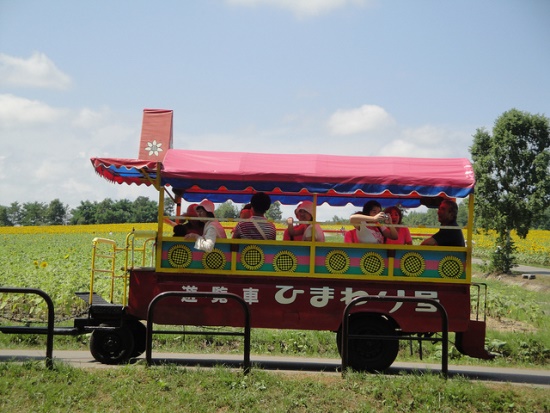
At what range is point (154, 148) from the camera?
11.1 metres

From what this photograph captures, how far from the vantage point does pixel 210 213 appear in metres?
10.0

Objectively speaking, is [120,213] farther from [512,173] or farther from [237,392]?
[237,392]

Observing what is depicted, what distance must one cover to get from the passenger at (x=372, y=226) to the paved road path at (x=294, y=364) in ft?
5.89

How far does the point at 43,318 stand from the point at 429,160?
812 cm

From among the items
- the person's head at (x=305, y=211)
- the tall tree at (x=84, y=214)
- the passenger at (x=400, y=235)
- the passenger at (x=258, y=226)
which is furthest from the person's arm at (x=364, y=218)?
the tall tree at (x=84, y=214)

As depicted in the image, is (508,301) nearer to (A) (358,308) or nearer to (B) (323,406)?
(A) (358,308)

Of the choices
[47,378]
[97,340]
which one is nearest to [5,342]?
[97,340]

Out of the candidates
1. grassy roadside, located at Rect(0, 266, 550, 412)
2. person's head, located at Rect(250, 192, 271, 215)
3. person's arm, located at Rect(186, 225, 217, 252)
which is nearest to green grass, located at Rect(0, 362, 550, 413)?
grassy roadside, located at Rect(0, 266, 550, 412)

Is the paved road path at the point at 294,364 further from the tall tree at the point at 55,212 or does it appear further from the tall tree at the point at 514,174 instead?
the tall tree at the point at 55,212

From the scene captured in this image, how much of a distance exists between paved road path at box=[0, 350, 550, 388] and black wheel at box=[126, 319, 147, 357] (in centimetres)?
16

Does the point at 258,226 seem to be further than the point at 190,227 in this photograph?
No

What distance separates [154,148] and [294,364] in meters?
3.85

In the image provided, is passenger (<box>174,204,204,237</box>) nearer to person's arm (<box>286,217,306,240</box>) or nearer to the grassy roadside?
person's arm (<box>286,217,306,240</box>)

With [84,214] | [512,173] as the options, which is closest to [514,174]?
[512,173]
